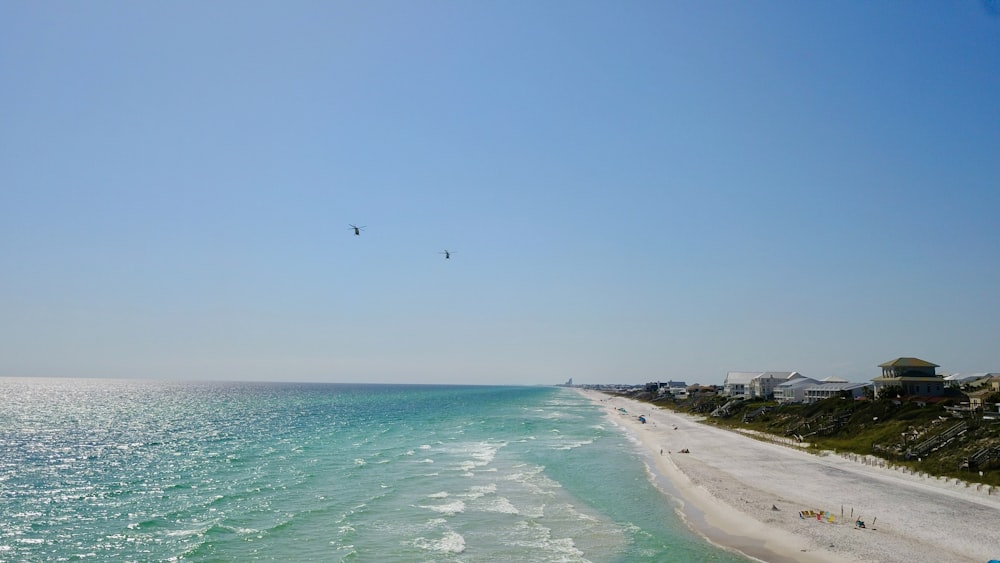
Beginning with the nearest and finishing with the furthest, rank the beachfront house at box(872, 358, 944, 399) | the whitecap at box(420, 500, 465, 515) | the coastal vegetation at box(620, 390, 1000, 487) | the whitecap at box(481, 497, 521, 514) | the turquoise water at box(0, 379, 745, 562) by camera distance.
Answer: the turquoise water at box(0, 379, 745, 562)
the whitecap at box(420, 500, 465, 515)
the whitecap at box(481, 497, 521, 514)
the coastal vegetation at box(620, 390, 1000, 487)
the beachfront house at box(872, 358, 944, 399)

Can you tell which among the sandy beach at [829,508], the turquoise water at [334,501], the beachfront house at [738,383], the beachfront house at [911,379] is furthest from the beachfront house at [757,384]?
the sandy beach at [829,508]

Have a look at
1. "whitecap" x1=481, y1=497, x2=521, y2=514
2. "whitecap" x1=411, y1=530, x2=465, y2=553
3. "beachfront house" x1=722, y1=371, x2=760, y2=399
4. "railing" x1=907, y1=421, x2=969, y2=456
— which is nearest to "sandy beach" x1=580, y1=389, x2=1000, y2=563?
"railing" x1=907, y1=421, x2=969, y2=456

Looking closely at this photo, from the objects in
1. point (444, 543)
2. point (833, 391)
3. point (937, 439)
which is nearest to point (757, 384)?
point (833, 391)

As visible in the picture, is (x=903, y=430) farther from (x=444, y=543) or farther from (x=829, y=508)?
(x=444, y=543)

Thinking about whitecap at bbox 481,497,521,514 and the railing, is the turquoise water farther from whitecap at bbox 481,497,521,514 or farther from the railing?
the railing

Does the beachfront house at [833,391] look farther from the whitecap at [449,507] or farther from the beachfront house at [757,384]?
the whitecap at [449,507]

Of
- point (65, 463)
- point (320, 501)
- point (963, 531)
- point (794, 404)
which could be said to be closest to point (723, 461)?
point (963, 531)
